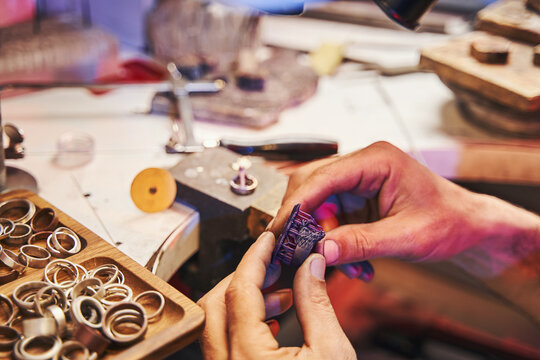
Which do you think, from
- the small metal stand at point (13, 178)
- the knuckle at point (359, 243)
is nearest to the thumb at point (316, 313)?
the knuckle at point (359, 243)

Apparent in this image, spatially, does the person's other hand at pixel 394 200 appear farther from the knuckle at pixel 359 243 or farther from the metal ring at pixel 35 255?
the metal ring at pixel 35 255

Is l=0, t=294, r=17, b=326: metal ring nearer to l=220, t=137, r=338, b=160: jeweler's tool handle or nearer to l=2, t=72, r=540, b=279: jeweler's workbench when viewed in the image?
l=2, t=72, r=540, b=279: jeweler's workbench

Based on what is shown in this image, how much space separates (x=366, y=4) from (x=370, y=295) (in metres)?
1.09

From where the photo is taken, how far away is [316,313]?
1.96 feet

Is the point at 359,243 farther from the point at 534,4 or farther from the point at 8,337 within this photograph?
the point at 534,4

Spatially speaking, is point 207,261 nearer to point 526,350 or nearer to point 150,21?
point 150,21

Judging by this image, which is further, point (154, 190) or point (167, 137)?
point (167, 137)

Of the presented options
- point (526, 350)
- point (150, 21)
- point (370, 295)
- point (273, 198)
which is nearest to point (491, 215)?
point (273, 198)

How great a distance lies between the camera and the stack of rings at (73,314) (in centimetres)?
51

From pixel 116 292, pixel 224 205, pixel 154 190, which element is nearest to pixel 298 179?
pixel 224 205

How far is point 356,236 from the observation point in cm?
73

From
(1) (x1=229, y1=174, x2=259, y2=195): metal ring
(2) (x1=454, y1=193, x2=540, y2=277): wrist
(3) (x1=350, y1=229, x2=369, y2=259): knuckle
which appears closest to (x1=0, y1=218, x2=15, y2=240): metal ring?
(1) (x1=229, y1=174, x2=259, y2=195): metal ring

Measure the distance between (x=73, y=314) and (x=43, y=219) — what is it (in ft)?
0.74

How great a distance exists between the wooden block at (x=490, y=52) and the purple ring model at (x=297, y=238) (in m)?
0.67
